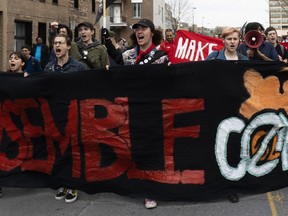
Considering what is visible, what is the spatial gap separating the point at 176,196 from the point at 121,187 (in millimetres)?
598

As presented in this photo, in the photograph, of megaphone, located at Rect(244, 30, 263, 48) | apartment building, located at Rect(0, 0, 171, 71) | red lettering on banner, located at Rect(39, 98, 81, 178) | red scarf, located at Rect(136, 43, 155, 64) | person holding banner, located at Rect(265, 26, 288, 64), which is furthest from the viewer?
apartment building, located at Rect(0, 0, 171, 71)

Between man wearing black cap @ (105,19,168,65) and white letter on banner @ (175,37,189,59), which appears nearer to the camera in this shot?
man wearing black cap @ (105,19,168,65)

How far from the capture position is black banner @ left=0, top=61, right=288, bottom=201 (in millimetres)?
4492

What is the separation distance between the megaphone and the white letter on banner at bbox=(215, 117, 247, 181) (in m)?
1.57

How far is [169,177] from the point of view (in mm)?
4500

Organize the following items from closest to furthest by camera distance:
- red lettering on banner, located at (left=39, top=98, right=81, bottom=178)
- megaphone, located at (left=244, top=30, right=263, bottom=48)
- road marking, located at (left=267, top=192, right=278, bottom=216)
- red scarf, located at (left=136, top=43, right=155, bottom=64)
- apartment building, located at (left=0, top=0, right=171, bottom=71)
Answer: road marking, located at (left=267, top=192, right=278, bottom=216) → red lettering on banner, located at (left=39, top=98, right=81, bottom=178) → red scarf, located at (left=136, top=43, right=155, bottom=64) → megaphone, located at (left=244, top=30, right=263, bottom=48) → apartment building, located at (left=0, top=0, right=171, bottom=71)

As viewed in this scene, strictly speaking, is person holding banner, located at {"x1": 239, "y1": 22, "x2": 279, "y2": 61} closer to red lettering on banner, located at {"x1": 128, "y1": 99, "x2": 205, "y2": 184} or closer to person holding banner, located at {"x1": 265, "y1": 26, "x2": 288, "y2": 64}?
person holding banner, located at {"x1": 265, "y1": 26, "x2": 288, "y2": 64}

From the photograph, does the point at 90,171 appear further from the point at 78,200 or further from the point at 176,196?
the point at 176,196

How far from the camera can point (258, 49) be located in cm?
600

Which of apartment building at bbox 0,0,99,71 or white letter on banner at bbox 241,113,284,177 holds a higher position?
apartment building at bbox 0,0,99,71

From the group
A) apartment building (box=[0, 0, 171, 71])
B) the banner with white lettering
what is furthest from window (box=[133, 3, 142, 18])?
the banner with white lettering

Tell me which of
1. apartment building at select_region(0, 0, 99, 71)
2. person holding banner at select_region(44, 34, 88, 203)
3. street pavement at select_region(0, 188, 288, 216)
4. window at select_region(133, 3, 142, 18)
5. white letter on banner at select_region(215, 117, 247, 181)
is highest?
window at select_region(133, 3, 142, 18)

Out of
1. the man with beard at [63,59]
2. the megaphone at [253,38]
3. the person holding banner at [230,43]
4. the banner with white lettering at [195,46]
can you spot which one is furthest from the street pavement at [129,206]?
the banner with white lettering at [195,46]

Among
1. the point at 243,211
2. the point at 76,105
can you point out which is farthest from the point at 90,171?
the point at 243,211
